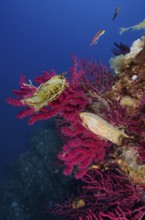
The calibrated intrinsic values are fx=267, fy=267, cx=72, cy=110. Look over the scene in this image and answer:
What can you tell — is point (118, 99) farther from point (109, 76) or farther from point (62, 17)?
point (62, 17)

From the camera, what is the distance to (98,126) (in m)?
2.86

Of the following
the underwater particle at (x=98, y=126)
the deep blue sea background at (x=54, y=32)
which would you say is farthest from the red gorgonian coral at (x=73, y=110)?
the deep blue sea background at (x=54, y=32)

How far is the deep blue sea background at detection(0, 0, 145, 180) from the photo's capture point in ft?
334

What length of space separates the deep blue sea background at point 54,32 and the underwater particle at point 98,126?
2855 inches

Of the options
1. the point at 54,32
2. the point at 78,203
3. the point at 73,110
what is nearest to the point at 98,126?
the point at 73,110

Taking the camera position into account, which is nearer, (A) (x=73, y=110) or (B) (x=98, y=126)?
(B) (x=98, y=126)

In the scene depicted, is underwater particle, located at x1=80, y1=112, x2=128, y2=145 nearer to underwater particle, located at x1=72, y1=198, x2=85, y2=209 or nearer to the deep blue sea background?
underwater particle, located at x1=72, y1=198, x2=85, y2=209

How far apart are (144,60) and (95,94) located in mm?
706

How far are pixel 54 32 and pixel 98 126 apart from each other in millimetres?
131013

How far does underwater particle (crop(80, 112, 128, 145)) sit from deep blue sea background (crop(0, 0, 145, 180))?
72.5 meters

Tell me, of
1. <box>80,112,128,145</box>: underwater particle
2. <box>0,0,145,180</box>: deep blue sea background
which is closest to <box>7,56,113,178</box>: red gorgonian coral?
<box>80,112,128,145</box>: underwater particle

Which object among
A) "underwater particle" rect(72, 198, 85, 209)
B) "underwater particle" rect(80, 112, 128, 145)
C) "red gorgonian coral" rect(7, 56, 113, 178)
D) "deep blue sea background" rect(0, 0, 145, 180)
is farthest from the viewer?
"deep blue sea background" rect(0, 0, 145, 180)

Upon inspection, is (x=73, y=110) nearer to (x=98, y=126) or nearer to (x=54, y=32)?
(x=98, y=126)

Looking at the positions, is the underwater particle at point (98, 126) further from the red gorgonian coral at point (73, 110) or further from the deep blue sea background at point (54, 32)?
the deep blue sea background at point (54, 32)
